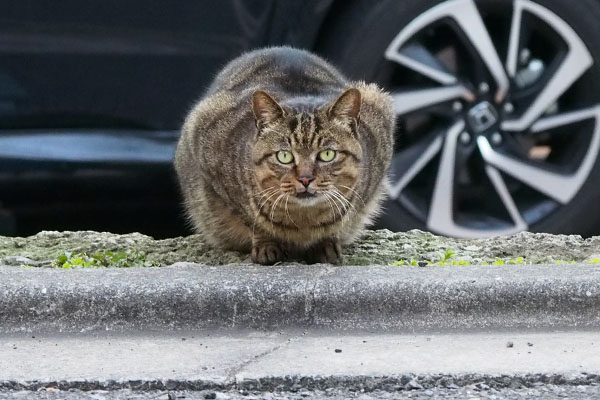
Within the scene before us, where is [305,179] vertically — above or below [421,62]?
below

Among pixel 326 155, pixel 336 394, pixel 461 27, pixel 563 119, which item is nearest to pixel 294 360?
pixel 336 394

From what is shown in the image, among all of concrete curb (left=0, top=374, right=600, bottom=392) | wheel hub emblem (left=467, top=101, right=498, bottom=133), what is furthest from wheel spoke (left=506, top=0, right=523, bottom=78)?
concrete curb (left=0, top=374, right=600, bottom=392)

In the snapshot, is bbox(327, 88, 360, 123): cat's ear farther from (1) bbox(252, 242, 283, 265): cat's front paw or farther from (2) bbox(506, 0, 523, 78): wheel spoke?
(2) bbox(506, 0, 523, 78): wheel spoke

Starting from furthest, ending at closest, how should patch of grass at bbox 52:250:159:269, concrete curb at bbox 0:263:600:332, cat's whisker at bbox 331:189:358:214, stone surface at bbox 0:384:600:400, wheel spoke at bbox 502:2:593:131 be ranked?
wheel spoke at bbox 502:2:593:131
patch of grass at bbox 52:250:159:269
cat's whisker at bbox 331:189:358:214
concrete curb at bbox 0:263:600:332
stone surface at bbox 0:384:600:400

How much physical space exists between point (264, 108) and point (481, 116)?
962 millimetres

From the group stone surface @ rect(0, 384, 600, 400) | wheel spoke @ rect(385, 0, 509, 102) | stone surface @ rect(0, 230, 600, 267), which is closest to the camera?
stone surface @ rect(0, 384, 600, 400)

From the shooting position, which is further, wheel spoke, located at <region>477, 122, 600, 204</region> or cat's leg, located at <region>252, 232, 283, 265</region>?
wheel spoke, located at <region>477, 122, 600, 204</region>

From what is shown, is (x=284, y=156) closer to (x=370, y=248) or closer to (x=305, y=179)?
(x=305, y=179)

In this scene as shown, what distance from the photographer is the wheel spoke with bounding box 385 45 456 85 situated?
4367 mm

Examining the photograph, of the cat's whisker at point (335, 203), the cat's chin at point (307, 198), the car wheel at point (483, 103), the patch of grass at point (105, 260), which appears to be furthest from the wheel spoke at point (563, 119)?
the patch of grass at point (105, 260)

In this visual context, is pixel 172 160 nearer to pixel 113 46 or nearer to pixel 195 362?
pixel 113 46

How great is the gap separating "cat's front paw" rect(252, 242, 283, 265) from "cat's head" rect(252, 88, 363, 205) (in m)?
0.24

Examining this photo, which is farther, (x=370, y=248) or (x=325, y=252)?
(x=370, y=248)

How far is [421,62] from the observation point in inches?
172
